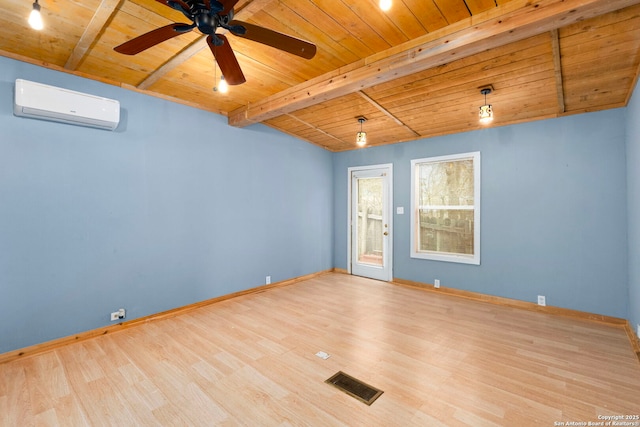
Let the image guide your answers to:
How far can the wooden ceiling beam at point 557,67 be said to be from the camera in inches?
92.4

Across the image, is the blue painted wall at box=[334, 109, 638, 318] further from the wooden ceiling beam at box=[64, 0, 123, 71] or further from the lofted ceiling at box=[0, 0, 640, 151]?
the wooden ceiling beam at box=[64, 0, 123, 71]

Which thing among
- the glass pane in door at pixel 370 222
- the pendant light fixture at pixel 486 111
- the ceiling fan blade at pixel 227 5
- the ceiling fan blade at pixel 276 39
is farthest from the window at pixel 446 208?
the ceiling fan blade at pixel 227 5

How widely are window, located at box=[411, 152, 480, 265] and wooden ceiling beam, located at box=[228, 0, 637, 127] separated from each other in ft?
8.14

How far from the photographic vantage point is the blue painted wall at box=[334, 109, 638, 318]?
3396mm

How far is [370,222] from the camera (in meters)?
5.78

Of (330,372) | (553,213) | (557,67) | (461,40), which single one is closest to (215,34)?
(461,40)

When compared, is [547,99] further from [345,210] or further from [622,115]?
[345,210]

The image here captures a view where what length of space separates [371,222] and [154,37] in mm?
4693

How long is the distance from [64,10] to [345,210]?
495cm

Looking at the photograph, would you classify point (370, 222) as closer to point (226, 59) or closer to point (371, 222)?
point (371, 222)

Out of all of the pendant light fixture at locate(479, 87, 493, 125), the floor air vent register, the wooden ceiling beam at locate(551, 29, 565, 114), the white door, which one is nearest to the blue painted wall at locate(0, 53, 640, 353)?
the white door

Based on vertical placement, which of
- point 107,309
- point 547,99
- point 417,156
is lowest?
point 107,309

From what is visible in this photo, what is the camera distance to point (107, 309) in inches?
124

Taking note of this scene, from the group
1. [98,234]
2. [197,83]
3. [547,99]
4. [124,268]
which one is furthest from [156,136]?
[547,99]
